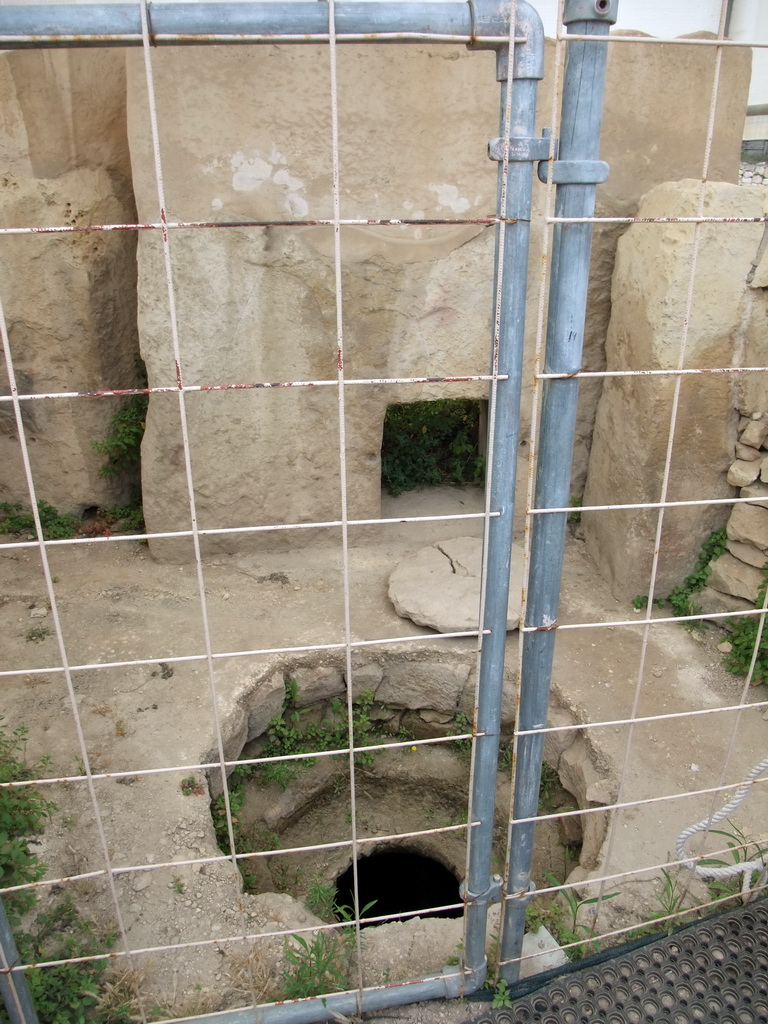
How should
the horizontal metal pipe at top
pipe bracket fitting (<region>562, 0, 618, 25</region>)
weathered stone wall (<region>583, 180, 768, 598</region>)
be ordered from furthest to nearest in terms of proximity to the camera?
weathered stone wall (<region>583, 180, 768, 598</region>) < pipe bracket fitting (<region>562, 0, 618, 25</region>) < the horizontal metal pipe at top

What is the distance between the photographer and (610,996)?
A: 225cm

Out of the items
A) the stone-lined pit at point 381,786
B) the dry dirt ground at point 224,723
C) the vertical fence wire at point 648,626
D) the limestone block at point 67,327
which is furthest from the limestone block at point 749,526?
the limestone block at point 67,327

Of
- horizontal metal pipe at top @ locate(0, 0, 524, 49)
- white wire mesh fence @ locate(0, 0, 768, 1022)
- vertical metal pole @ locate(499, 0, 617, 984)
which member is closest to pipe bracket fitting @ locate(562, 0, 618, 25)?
vertical metal pole @ locate(499, 0, 617, 984)

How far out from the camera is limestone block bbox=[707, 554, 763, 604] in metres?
4.09

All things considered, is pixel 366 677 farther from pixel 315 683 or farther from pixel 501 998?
pixel 501 998

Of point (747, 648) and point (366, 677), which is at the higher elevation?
point (747, 648)

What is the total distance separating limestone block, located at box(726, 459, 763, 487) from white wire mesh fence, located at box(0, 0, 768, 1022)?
0.14 ft

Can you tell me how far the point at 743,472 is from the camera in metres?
4.12

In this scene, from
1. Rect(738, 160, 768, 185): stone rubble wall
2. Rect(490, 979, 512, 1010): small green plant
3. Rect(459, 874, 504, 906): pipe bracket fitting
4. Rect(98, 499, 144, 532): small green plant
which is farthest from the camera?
Rect(738, 160, 768, 185): stone rubble wall

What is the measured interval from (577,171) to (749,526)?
3025 mm

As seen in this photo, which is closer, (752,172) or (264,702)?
(264,702)

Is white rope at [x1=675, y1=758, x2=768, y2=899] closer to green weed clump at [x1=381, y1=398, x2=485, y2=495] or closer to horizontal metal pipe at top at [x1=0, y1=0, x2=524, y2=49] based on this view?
horizontal metal pipe at top at [x1=0, y1=0, x2=524, y2=49]

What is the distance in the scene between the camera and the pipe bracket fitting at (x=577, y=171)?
5.24 feet

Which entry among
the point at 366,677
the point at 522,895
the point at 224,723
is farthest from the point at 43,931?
the point at 366,677
